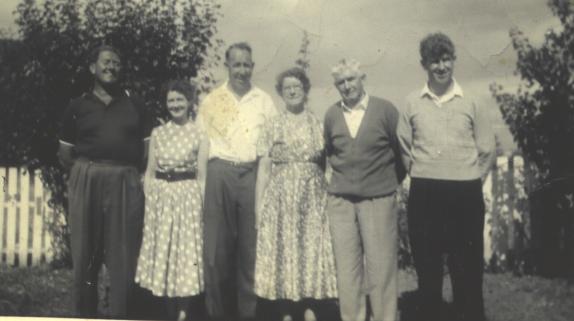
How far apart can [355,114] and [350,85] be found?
0.18 m

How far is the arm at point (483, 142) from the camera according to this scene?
11.9 ft

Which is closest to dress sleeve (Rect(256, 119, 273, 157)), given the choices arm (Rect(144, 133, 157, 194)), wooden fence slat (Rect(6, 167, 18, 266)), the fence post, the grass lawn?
arm (Rect(144, 133, 157, 194))

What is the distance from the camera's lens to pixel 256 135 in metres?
3.88

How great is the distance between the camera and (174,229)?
3.83m

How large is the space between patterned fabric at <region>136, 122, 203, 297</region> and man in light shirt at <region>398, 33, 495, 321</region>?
4.29ft

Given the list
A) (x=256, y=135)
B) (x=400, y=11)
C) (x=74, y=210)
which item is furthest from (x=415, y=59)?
(x=74, y=210)

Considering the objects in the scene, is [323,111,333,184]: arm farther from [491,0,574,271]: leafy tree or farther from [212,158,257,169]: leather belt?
[491,0,574,271]: leafy tree

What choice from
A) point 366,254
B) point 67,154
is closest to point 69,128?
point 67,154

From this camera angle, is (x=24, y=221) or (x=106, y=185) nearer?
(x=106, y=185)

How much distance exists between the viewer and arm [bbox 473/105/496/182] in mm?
3617

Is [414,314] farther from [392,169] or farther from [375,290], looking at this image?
[392,169]

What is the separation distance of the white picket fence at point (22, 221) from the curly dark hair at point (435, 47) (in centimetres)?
267

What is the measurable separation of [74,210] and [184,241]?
30.1 inches

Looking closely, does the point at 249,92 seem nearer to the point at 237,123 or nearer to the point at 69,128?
the point at 237,123
